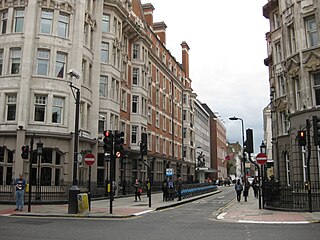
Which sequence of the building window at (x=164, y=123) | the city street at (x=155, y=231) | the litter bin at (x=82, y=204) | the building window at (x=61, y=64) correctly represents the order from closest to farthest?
the city street at (x=155, y=231) < the litter bin at (x=82, y=204) < the building window at (x=61, y=64) < the building window at (x=164, y=123)

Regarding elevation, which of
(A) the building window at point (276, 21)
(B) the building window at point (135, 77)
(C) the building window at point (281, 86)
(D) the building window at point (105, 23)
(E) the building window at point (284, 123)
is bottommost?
(E) the building window at point (284, 123)

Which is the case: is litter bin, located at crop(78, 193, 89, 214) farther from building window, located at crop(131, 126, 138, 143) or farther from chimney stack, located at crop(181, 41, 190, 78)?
chimney stack, located at crop(181, 41, 190, 78)

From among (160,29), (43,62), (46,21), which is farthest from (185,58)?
(43,62)

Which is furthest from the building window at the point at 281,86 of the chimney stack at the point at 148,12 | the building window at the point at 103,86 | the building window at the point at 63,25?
the chimney stack at the point at 148,12

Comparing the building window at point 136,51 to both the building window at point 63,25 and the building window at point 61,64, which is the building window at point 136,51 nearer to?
the building window at point 63,25

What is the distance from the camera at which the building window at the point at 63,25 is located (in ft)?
95.3

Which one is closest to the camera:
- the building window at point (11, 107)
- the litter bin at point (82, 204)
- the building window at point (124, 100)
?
the litter bin at point (82, 204)

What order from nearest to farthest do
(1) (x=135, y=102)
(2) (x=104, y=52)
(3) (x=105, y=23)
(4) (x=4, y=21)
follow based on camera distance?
(4) (x=4, y=21), (2) (x=104, y=52), (3) (x=105, y=23), (1) (x=135, y=102)

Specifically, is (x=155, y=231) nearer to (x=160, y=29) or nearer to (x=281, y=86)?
(x=281, y=86)

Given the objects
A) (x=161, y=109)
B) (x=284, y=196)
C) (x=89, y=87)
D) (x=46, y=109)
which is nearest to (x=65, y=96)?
(x=46, y=109)

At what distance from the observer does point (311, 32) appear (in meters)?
22.5

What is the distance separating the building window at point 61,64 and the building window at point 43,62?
767mm

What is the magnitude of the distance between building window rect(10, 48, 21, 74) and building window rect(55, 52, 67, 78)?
9.26ft

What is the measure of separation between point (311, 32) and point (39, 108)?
63.6 feet
